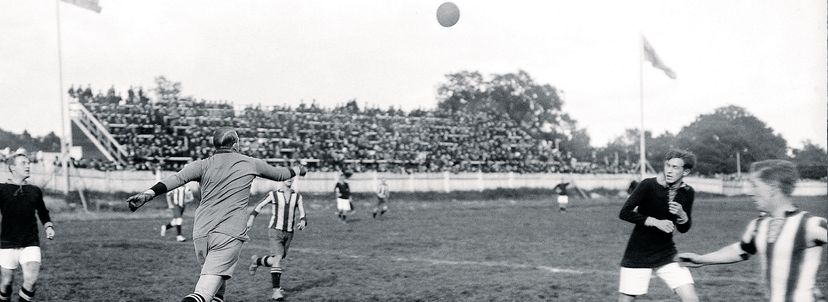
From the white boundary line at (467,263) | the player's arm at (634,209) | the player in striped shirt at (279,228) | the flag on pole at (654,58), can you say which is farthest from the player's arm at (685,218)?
the flag on pole at (654,58)

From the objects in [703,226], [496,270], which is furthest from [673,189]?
[703,226]

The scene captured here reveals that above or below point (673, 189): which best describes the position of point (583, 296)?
below

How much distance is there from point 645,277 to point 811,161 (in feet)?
327

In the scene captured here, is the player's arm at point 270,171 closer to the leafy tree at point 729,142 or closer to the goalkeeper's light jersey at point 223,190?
the goalkeeper's light jersey at point 223,190

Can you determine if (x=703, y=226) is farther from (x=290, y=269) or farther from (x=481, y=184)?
(x=481, y=184)

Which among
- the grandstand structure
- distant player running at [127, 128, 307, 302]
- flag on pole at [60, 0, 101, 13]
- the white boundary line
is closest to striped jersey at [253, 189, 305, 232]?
the white boundary line

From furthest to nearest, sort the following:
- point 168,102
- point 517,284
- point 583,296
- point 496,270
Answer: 1. point 168,102
2. point 496,270
3. point 517,284
4. point 583,296

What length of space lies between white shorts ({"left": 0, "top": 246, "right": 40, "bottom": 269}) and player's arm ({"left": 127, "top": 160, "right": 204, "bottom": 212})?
281 cm

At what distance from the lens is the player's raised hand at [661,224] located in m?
6.66

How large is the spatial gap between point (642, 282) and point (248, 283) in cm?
706

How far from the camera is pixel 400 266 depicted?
13844mm

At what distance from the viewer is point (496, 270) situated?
1312cm

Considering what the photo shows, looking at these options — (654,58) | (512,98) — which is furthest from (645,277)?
(512,98)

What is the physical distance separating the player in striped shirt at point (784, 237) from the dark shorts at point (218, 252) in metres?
4.12
